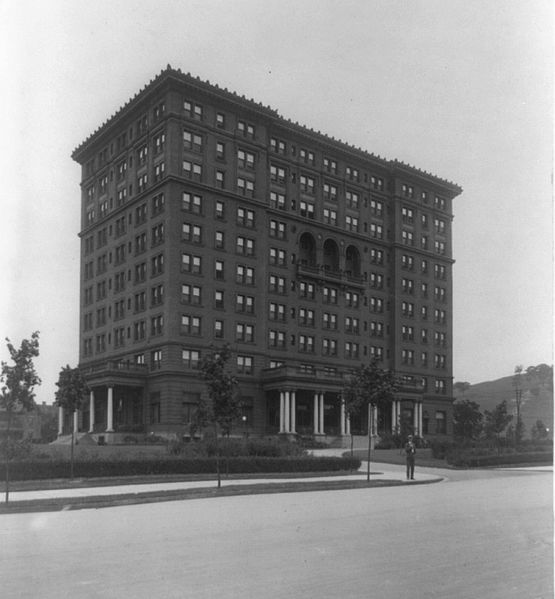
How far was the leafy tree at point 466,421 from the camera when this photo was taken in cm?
9556

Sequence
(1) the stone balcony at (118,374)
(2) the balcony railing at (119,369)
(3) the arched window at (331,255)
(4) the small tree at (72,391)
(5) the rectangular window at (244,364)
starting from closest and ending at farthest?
(4) the small tree at (72,391), (1) the stone balcony at (118,374), (2) the balcony railing at (119,369), (5) the rectangular window at (244,364), (3) the arched window at (331,255)

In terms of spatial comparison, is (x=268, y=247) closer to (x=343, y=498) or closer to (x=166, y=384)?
(x=166, y=384)

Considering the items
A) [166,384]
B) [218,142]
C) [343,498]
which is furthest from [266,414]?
[343,498]

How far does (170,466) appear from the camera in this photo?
32062mm

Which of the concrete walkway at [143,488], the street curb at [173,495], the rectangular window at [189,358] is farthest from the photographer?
the rectangular window at [189,358]

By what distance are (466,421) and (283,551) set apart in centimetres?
8941

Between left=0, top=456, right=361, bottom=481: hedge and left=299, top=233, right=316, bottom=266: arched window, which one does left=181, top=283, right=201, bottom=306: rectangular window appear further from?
left=0, top=456, right=361, bottom=481: hedge

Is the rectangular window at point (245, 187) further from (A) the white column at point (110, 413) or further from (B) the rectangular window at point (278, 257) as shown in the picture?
(A) the white column at point (110, 413)

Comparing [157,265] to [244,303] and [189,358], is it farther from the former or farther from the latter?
[244,303]

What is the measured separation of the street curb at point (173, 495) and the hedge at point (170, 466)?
5.51m

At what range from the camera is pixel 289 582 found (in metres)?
10.1

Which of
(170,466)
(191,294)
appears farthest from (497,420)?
(170,466)

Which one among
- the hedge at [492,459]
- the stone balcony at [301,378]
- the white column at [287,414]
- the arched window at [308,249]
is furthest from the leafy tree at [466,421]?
the hedge at [492,459]

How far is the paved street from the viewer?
9.81m
